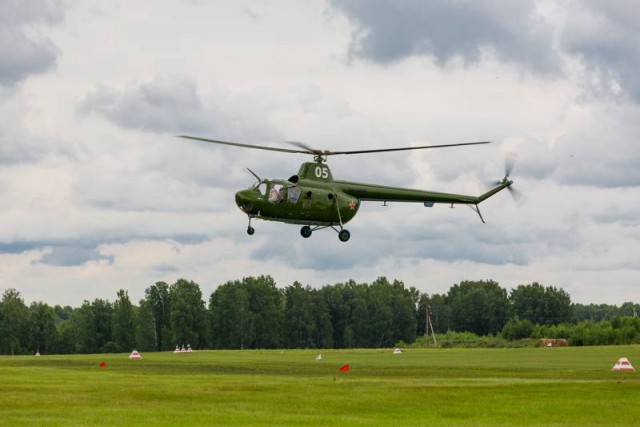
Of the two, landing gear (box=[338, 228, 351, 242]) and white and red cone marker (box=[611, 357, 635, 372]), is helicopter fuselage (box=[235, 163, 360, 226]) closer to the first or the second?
landing gear (box=[338, 228, 351, 242])

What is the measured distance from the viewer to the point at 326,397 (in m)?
52.4

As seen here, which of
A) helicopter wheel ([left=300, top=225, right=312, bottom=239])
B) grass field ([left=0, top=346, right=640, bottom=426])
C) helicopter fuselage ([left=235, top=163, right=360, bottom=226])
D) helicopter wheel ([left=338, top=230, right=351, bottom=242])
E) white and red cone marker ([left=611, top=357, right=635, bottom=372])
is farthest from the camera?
white and red cone marker ([left=611, top=357, right=635, bottom=372])

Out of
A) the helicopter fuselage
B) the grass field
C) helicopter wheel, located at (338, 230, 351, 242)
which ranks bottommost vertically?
the grass field

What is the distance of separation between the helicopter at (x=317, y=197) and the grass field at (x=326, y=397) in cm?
1049

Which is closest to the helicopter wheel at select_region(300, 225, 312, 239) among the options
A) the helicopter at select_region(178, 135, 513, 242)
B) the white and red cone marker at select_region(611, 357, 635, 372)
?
the helicopter at select_region(178, 135, 513, 242)

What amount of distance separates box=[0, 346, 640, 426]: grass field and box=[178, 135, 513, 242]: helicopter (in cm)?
1049

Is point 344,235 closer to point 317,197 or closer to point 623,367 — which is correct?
point 317,197

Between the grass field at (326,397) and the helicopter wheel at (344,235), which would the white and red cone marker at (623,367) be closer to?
the grass field at (326,397)

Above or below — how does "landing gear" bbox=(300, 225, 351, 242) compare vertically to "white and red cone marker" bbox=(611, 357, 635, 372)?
above

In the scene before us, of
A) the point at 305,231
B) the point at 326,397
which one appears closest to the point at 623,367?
the point at 305,231

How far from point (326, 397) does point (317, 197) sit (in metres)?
18.9

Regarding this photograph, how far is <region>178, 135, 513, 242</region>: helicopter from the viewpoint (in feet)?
215

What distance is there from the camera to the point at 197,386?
2347 inches

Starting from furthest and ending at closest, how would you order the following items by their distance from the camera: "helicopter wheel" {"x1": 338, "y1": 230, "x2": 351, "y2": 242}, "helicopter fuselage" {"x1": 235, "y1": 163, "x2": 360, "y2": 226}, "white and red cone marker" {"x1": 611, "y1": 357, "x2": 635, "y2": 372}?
1. "white and red cone marker" {"x1": 611, "y1": 357, "x2": 635, "y2": 372}
2. "helicopter wheel" {"x1": 338, "y1": 230, "x2": 351, "y2": 242}
3. "helicopter fuselage" {"x1": 235, "y1": 163, "x2": 360, "y2": 226}
